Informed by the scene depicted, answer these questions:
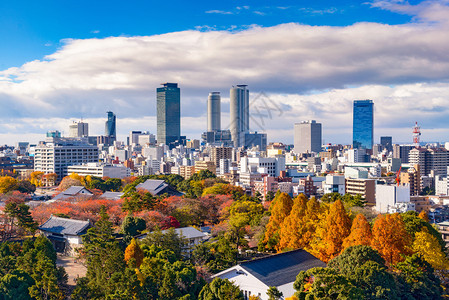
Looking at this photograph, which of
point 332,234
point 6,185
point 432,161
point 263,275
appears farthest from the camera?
point 432,161

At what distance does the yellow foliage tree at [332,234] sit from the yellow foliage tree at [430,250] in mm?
3653

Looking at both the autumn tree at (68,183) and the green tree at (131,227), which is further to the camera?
the autumn tree at (68,183)

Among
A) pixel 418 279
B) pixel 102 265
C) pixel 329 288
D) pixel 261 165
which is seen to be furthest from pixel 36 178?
pixel 329 288

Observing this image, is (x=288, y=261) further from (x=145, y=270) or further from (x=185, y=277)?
(x=145, y=270)

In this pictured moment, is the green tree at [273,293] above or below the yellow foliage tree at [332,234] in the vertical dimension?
below

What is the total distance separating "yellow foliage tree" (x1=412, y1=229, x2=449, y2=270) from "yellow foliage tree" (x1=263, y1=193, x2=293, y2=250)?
929 centimetres

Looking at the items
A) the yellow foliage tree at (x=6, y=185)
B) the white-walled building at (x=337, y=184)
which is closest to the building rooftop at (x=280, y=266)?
the white-walled building at (x=337, y=184)

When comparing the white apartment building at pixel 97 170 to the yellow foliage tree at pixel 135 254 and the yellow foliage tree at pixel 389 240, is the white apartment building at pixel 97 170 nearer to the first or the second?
the yellow foliage tree at pixel 135 254

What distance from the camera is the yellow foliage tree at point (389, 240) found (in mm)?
23672

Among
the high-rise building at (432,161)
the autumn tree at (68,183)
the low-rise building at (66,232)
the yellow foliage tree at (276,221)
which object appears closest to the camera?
the yellow foliage tree at (276,221)

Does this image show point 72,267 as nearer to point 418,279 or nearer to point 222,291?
point 222,291

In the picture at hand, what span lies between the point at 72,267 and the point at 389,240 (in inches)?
786

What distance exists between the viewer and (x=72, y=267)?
98.9 ft

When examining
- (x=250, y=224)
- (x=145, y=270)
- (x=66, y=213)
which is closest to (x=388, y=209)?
(x=250, y=224)
